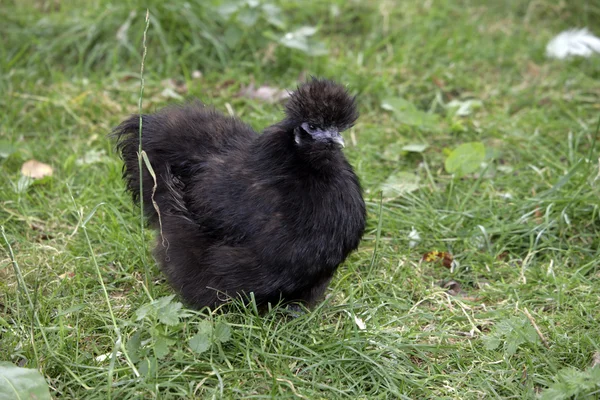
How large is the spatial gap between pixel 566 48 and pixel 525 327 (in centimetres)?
366

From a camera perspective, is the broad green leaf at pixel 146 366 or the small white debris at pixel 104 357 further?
the small white debris at pixel 104 357

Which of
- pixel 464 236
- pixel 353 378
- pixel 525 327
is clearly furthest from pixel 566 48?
pixel 353 378

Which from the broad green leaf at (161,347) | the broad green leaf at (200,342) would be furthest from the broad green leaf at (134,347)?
the broad green leaf at (200,342)

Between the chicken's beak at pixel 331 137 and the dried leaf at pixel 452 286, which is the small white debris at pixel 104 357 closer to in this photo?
the chicken's beak at pixel 331 137

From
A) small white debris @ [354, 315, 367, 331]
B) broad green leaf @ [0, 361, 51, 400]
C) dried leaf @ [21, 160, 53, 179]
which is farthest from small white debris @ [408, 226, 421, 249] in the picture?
dried leaf @ [21, 160, 53, 179]

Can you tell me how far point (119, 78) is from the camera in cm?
587

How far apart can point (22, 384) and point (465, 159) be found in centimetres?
312

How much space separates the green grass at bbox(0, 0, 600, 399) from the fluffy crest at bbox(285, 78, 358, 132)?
0.89 meters

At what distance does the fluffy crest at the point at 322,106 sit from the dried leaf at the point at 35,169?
210cm

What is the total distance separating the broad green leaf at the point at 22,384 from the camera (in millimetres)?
2912

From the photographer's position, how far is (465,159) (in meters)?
4.82

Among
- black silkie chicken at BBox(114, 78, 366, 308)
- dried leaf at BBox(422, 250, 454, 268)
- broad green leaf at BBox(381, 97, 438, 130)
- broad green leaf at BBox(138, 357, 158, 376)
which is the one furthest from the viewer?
broad green leaf at BBox(381, 97, 438, 130)

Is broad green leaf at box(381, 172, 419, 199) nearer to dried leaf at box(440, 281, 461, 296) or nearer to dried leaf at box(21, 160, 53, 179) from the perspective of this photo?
dried leaf at box(440, 281, 461, 296)

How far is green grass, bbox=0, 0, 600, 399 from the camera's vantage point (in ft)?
10.6
